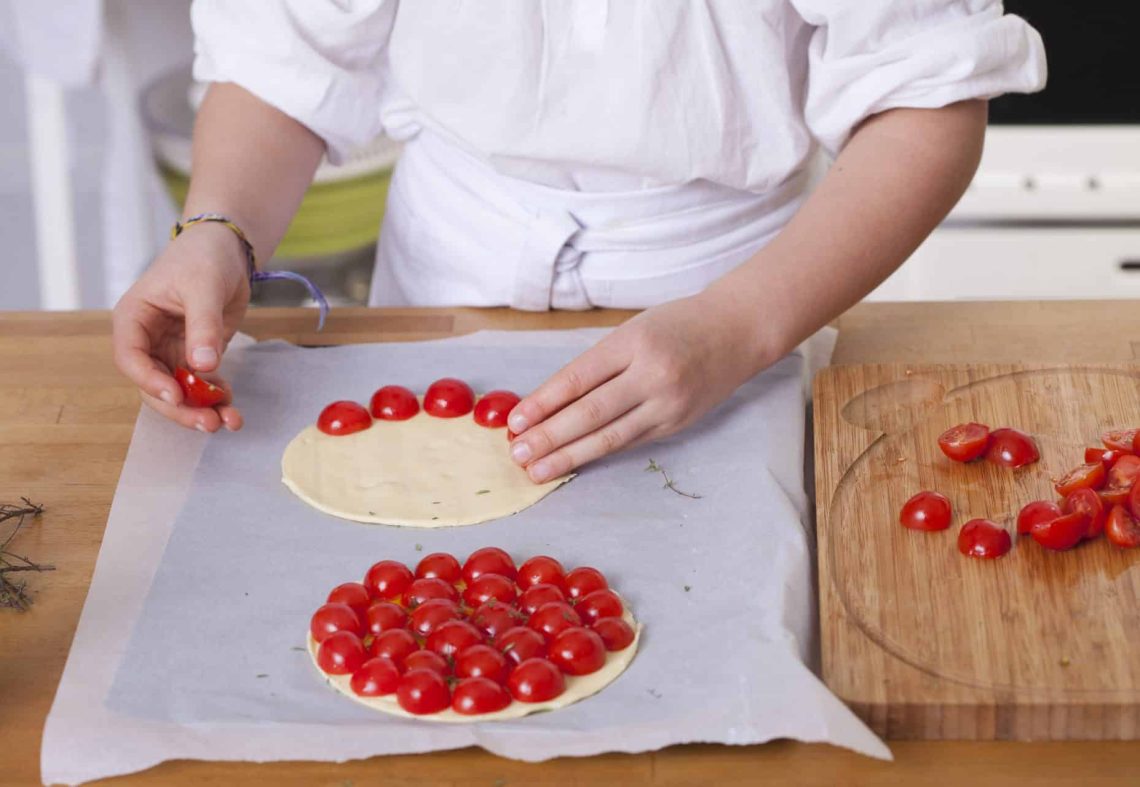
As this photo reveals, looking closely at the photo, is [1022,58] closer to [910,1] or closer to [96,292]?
[910,1]

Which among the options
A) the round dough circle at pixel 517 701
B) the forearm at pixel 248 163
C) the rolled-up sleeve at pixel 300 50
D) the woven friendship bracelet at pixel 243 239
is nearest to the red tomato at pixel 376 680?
the round dough circle at pixel 517 701

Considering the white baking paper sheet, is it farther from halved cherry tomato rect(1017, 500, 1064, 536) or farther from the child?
halved cherry tomato rect(1017, 500, 1064, 536)

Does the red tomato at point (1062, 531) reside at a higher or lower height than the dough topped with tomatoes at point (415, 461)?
higher

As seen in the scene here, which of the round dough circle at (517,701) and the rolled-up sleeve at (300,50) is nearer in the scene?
the round dough circle at (517,701)

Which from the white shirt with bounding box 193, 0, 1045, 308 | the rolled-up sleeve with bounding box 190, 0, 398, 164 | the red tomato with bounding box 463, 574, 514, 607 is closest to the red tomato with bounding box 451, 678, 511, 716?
the red tomato with bounding box 463, 574, 514, 607

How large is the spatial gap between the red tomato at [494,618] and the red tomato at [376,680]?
7cm

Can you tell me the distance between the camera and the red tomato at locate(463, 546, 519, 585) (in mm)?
1016

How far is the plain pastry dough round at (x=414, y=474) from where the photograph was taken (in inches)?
44.4

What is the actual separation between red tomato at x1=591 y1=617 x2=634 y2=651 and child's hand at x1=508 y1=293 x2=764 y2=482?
0.71 ft

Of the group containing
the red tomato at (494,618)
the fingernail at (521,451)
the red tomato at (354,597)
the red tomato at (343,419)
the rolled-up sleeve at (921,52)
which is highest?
the rolled-up sleeve at (921,52)

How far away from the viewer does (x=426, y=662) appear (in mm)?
899

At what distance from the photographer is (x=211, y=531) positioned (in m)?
1.10

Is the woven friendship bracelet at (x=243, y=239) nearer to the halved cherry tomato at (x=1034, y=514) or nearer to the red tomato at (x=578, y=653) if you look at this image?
the red tomato at (x=578, y=653)

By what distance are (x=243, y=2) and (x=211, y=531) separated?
57 centimetres
